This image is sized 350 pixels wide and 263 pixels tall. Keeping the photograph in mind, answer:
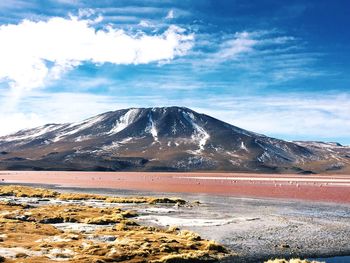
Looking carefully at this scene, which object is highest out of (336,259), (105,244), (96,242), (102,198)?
(105,244)

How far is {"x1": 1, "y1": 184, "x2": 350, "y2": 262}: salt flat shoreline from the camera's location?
37.6 m

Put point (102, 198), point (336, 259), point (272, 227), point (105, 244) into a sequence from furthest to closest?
point (102, 198)
point (272, 227)
point (105, 244)
point (336, 259)

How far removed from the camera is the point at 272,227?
5019cm

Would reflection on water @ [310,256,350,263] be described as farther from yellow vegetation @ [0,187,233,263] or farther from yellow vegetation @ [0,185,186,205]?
yellow vegetation @ [0,185,186,205]

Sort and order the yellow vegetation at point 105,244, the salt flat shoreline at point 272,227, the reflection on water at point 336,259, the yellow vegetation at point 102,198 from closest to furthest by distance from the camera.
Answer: the yellow vegetation at point 105,244 → the reflection on water at point 336,259 → the salt flat shoreline at point 272,227 → the yellow vegetation at point 102,198

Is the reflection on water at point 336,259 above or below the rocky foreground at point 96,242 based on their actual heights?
below

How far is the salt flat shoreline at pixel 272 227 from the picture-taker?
37.6 meters

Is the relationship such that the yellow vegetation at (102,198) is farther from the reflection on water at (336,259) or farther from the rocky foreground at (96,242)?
the reflection on water at (336,259)

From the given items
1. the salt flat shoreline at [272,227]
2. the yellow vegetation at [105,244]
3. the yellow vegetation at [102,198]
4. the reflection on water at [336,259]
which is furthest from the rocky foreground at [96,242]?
the yellow vegetation at [102,198]

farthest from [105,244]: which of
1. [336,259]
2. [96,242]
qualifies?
[336,259]

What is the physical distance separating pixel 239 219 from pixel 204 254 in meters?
23.0

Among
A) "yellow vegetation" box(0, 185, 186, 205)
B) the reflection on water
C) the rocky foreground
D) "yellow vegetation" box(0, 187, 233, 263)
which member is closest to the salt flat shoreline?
the reflection on water

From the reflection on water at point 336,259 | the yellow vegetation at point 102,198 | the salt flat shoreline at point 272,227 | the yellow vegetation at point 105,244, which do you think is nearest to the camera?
the yellow vegetation at point 105,244

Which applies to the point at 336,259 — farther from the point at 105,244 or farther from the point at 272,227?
the point at 105,244
